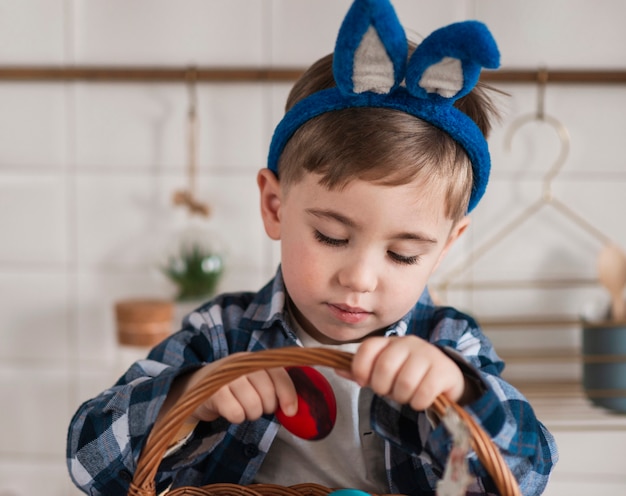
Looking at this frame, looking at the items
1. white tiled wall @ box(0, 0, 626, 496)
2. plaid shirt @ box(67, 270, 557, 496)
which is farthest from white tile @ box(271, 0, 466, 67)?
plaid shirt @ box(67, 270, 557, 496)

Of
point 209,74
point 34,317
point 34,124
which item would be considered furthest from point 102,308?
point 209,74

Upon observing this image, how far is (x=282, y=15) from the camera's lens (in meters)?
1.28

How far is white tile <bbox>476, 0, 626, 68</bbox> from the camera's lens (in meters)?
1.25

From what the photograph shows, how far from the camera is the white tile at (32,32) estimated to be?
131 centimetres

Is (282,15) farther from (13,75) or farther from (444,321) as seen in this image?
(444,321)

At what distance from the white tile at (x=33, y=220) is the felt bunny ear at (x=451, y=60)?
2.91 ft

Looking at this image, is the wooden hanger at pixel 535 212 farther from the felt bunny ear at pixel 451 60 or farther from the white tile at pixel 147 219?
the felt bunny ear at pixel 451 60

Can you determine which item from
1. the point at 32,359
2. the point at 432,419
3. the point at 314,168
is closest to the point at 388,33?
the point at 314,168

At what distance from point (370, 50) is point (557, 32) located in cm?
76

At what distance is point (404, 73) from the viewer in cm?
65

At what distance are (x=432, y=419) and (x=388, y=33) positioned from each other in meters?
0.31

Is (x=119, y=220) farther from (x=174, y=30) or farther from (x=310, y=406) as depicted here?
(x=310, y=406)

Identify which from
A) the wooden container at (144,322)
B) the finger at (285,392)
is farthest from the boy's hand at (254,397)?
the wooden container at (144,322)

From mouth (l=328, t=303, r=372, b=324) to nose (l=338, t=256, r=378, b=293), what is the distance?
31mm
